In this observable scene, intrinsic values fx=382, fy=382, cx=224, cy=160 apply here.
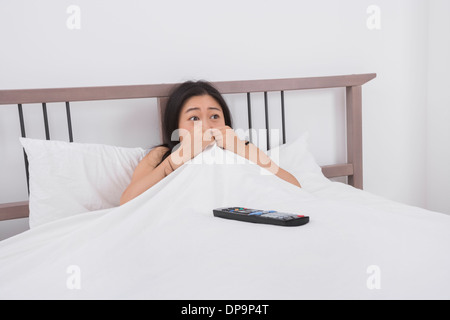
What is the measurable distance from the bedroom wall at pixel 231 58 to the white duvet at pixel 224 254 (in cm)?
60

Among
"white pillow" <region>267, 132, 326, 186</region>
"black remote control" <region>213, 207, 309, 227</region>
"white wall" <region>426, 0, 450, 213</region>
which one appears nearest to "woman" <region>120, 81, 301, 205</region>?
"white pillow" <region>267, 132, 326, 186</region>

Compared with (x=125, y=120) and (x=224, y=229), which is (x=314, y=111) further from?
(x=224, y=229)

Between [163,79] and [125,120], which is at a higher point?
[163,79]

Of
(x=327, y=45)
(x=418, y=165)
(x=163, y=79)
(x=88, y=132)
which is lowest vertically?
(x=418, y=165)

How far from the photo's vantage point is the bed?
22.7 inches

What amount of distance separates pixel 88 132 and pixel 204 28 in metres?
0.62

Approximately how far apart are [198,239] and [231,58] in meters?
1.06

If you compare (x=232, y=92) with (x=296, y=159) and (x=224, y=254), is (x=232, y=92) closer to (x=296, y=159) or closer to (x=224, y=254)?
(x=296, y=159)

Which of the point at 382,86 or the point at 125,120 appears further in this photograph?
the point at 382,86

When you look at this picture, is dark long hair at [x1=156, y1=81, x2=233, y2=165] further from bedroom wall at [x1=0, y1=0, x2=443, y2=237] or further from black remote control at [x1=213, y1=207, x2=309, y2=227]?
black remote control at [x1=213, y1=207, x2=309, y2=227]

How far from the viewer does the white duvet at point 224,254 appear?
566 millimetres

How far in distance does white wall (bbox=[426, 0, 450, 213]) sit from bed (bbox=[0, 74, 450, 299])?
3.06 ft
